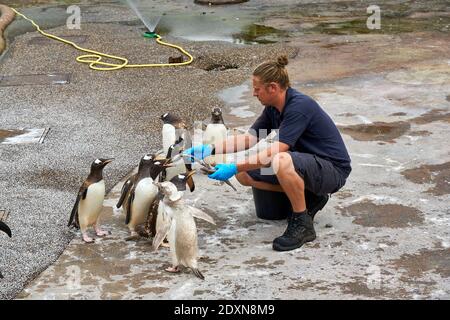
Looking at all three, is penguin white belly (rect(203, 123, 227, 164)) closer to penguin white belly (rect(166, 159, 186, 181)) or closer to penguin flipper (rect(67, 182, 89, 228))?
penguin white belly (rect(166, 159, 186, 181))

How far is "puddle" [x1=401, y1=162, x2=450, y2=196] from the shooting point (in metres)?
6.20

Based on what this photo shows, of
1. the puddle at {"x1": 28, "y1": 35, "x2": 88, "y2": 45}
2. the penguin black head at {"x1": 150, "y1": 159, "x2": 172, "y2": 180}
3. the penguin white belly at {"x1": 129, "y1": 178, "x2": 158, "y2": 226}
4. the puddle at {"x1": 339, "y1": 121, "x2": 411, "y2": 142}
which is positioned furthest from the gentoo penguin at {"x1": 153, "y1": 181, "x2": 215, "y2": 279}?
the puddle at {"x1": 28, "y1": 35, "x2": 88, "y2": 45}

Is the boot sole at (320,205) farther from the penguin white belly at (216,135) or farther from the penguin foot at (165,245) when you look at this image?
the penguin white belly at (216,135)

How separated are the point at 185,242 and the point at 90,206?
87cm

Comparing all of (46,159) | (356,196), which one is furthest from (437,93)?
(46,159)

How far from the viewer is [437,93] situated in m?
9.02

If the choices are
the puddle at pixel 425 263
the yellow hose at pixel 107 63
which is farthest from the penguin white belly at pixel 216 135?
the yellow hose at pixel 107 63

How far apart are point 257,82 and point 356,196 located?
141cm

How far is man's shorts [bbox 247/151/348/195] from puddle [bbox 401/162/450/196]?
1.09 m

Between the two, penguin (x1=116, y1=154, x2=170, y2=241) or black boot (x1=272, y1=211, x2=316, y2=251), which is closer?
black boot (x1=272, y1=211, x2=316, y2=251)

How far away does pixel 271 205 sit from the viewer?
18.6 feet

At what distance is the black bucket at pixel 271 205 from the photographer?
563 centimetres

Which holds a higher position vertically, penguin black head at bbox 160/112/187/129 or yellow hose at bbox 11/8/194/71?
penguin black head at bbox 160/112/187/129

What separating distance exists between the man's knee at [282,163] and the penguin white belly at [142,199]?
82 cm
